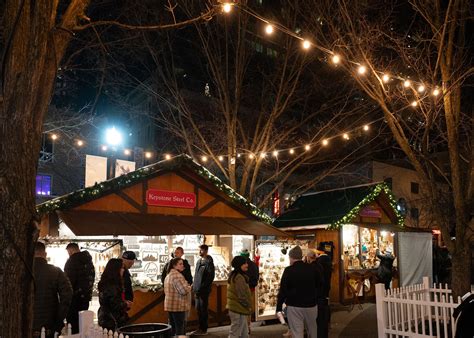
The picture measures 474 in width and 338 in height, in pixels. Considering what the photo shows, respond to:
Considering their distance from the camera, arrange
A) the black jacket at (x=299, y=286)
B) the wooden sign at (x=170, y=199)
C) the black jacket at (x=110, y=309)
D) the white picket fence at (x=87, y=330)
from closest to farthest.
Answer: the white picket fence at (x=87, y=330) → the black jacket at (x=110, y=309) → the black jacket at (x=299, y=286) → the wooden sign at (x=170, y=199)

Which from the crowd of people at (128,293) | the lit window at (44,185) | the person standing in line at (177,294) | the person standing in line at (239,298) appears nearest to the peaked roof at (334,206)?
the crowd of people at (128,293)

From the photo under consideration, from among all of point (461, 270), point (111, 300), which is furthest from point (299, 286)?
point (461, 270)

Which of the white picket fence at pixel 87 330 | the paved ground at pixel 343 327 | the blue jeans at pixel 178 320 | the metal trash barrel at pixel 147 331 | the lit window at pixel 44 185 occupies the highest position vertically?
the lit window at pixel 44 185

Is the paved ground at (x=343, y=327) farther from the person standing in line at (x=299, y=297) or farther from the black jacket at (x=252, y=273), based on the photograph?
the person standing in line at (x=299, y=297)

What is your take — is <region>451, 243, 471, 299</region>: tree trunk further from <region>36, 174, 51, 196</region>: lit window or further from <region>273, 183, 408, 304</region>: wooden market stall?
<region>36, 174, 51, 196</region>: lit window

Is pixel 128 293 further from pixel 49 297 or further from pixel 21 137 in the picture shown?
pixel 21 137

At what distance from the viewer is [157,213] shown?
11.1 m

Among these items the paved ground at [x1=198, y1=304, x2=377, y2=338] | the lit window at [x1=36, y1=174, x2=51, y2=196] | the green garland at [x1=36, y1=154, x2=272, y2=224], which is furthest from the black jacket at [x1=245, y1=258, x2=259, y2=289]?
the lit window at [x1=36, y1=174, x2=51, y2=196]

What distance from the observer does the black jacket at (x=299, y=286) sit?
6824mm

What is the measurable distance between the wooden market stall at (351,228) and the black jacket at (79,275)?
916 cm

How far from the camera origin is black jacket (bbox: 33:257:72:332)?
18.7ft

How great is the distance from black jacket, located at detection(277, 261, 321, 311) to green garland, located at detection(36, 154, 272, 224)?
15.8ft

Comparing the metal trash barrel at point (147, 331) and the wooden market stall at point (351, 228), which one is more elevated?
the wooden market stall at point (351, 228)

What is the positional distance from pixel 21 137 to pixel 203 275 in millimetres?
7087
